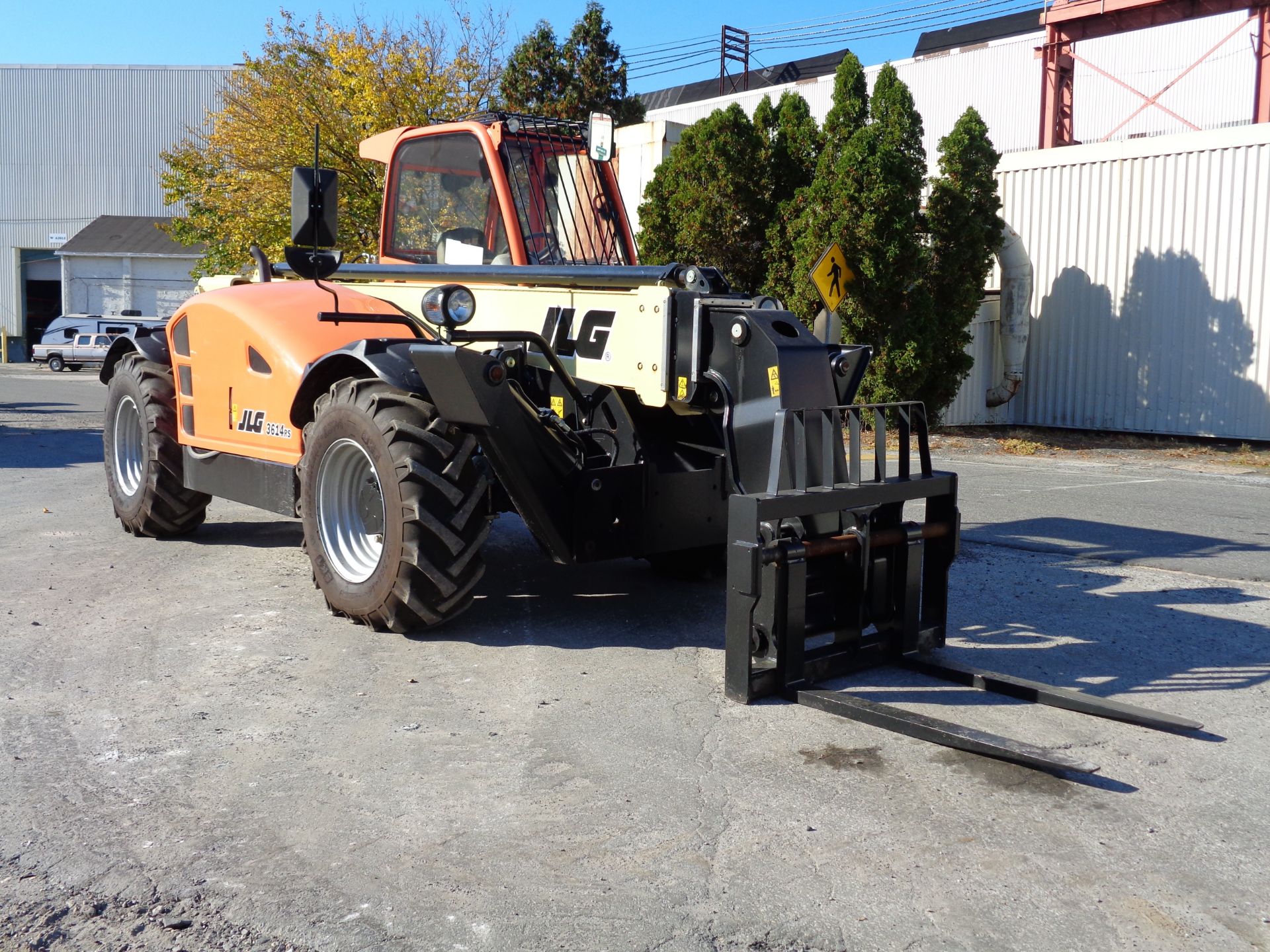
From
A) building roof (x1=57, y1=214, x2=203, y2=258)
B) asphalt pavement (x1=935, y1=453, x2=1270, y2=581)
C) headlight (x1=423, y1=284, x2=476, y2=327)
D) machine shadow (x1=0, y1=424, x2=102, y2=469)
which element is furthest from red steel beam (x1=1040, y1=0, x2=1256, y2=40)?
building roof (x1=57, y1=214, x2=203, y2=258)

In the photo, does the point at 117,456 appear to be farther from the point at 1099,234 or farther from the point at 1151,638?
the point at 1099,234

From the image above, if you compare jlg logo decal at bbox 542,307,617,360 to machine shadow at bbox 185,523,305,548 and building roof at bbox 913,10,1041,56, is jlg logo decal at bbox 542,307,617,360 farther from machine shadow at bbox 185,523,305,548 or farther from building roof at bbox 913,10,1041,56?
building roof at bbox 913,10,1041,56

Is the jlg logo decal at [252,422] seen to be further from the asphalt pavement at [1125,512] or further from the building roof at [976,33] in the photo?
the building roof at [976,33]

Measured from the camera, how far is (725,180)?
59.3 feet

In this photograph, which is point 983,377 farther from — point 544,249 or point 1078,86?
point 1078,86

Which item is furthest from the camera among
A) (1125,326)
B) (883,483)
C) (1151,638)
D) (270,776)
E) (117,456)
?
(1125,326)

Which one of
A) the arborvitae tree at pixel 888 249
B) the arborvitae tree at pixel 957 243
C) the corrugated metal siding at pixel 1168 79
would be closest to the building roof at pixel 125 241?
the corrugated metal siding at pixel 1168 79

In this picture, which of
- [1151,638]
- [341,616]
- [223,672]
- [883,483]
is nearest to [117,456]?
[341,616]

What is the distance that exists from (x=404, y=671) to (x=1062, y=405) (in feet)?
54.7

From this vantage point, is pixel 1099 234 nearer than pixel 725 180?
No

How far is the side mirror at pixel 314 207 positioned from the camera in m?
5.77

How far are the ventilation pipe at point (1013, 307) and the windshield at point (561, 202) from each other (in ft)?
44.6

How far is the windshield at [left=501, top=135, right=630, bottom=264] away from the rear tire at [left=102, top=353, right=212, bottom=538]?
3180 millimetres

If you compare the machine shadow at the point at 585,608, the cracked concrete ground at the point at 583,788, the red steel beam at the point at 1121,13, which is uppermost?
the red steel beam at the point at 1121,13
